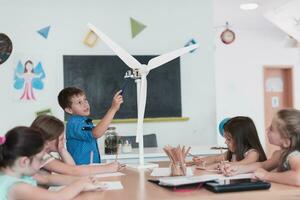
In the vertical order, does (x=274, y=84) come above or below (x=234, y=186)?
above

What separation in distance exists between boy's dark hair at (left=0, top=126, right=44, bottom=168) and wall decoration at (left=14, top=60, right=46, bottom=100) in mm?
2689

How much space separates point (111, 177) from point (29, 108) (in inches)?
102

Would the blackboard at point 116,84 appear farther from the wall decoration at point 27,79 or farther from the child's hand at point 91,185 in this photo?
the child's hand at point 91,185

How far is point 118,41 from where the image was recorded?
166 inches

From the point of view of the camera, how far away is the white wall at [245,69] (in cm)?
646

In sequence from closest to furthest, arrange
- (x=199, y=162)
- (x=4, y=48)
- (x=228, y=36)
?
(x=199, y=162) → (x=4, y=48) → (x=228, y=36)

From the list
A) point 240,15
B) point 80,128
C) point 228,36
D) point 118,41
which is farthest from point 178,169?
point 228,36

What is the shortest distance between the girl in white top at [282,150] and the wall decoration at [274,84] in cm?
523

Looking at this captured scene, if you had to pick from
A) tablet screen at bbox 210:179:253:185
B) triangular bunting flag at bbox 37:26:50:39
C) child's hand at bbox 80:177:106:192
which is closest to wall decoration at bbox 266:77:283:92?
triangular bunting flag at bbox 37:26:50:39

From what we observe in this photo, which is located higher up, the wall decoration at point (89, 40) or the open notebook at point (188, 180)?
the wall decoration at point (89, 40)

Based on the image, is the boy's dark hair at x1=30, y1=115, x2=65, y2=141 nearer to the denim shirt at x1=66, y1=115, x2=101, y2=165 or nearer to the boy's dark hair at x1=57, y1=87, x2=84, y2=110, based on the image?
the denim shirt at x1=66, y1=115, x2=101, y2=165

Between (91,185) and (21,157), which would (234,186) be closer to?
(91,185)

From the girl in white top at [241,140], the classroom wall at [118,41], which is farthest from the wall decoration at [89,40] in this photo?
the girl in white top at [241,140]

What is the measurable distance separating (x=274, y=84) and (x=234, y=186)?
5.84 meters
